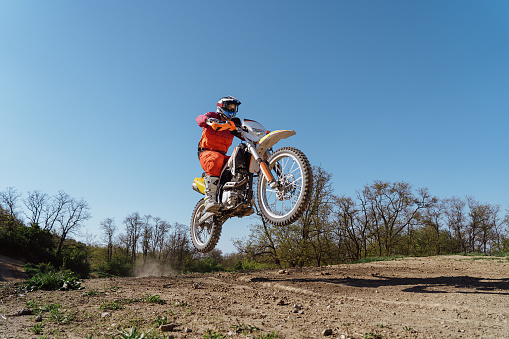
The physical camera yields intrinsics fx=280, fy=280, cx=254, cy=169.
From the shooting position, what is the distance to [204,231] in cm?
965

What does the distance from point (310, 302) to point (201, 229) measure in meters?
5.71

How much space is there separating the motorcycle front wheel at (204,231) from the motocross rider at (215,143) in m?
0.77

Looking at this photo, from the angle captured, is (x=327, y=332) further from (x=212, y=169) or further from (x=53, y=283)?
(x=53, y=283)

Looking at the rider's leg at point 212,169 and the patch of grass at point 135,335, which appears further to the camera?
the rider's leg at point 212,169

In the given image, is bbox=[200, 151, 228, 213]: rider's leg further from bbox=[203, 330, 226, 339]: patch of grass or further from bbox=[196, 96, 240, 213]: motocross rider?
bbox=[203, 330, 226, 339]: patch of grass

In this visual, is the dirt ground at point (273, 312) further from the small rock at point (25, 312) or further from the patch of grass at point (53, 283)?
the patch of grass at point (53, 283)

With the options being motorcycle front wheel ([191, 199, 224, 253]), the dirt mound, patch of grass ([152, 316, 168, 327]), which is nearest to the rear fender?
motorcycle front wheel ([191, 199, 224, 253])

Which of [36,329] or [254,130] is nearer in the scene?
[36,329]

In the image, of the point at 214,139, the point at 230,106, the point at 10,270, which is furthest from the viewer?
the point at 10,270

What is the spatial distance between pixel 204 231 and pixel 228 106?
14.3 ft

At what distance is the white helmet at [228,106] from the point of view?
26.5ft

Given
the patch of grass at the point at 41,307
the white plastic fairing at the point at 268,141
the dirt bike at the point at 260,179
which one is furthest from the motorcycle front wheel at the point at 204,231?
the patch of grass at the point at 41,307

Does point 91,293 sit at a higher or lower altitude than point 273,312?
lower

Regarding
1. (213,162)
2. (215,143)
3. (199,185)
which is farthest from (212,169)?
(199,185)
